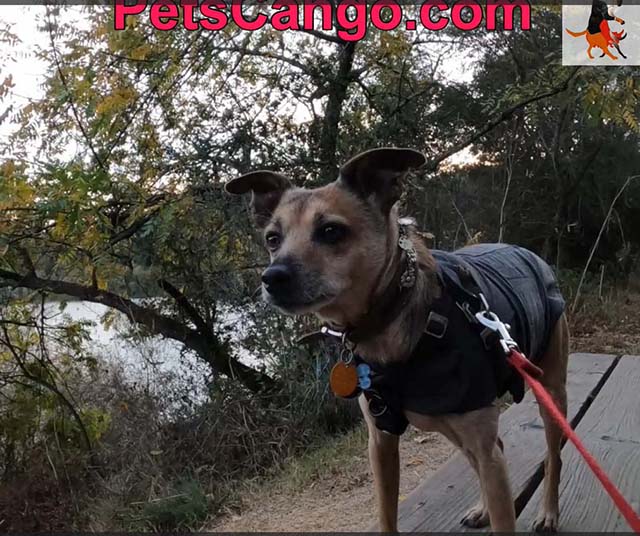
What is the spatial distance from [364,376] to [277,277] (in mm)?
395

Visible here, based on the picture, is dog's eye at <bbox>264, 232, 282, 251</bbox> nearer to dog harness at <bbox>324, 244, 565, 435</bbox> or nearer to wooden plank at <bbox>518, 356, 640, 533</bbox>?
dog harness at <bbox>324, 244, 565, 435</bbox>

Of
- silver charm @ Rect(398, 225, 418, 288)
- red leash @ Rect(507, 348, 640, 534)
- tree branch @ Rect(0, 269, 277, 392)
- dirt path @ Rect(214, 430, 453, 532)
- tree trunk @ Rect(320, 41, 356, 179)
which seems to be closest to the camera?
red leash @ Rect(507, 348, 640, 534)

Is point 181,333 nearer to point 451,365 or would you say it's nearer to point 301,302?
point 301,302

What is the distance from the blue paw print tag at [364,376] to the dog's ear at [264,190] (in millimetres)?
760

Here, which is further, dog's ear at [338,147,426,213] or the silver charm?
dog's ear at [338,147,426,213]

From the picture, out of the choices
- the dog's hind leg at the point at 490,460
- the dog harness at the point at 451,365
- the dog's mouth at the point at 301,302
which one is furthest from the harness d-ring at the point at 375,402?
the dog's mouth at the point at 301,302

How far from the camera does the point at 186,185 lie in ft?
18.2

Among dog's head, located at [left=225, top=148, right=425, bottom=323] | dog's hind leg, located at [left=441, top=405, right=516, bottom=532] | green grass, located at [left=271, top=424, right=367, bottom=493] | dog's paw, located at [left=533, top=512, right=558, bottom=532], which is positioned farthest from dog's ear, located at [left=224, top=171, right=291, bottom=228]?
green grass, located at [left=271, top=424, right=367, bottom=493]

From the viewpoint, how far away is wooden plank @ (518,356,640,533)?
78.9 inches

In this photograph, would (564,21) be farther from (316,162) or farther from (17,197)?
(17,197)

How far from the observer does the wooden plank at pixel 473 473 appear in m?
2.04

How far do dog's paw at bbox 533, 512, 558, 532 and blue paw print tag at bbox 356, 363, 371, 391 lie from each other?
2.35 feet

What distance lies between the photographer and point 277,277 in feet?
6.40

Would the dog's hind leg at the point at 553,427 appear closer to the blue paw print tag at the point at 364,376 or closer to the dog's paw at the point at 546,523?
the dog's paw at the point at 546,523
